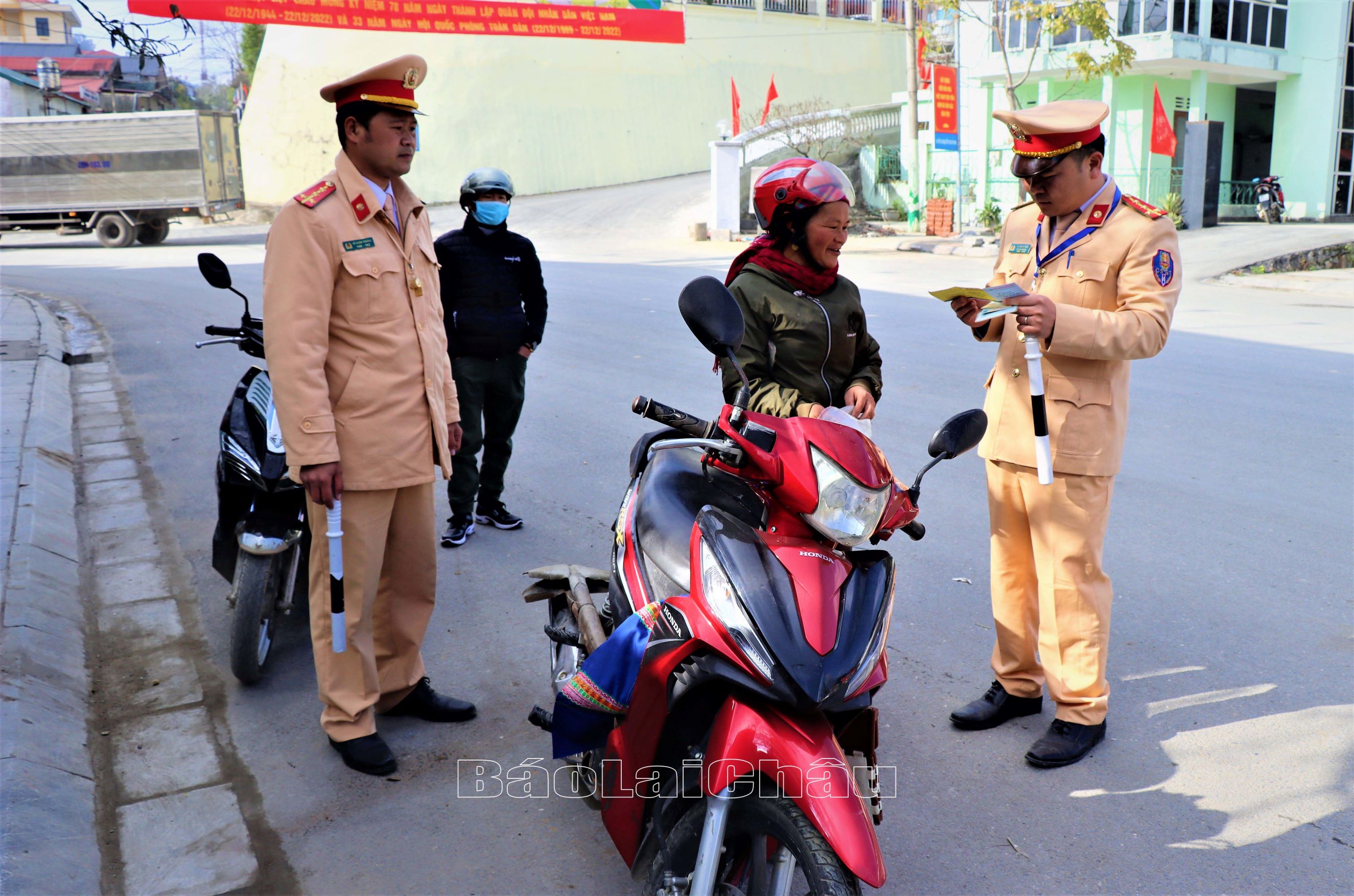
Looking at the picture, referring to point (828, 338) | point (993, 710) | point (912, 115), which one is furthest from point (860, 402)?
point (912, 115)

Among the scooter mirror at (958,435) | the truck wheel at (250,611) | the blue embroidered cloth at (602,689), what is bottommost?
the truck wheel at (250,611)

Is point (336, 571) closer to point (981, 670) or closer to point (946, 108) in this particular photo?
point (981, 670)

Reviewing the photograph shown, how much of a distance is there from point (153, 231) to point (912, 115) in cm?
1905

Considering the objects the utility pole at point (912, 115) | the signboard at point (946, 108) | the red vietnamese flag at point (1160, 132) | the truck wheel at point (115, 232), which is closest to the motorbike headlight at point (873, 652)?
the red vietnamese flag at point (1160, 132)

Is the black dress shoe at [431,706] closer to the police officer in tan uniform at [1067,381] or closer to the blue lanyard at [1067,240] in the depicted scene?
the police officer in tan uniform at [1067,381]

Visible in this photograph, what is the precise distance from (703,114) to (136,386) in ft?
102

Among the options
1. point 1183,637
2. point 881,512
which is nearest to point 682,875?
point 881,512

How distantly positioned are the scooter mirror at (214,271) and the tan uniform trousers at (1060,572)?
2681 mm

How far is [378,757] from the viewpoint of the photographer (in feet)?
10.7

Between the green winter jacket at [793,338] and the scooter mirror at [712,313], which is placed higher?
the scooter mirror at [712,313]

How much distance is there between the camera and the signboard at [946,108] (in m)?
22.9

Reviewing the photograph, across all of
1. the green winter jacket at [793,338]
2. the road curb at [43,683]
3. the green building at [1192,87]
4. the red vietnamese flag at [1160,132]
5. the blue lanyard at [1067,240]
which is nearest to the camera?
the road curb at [43,683]

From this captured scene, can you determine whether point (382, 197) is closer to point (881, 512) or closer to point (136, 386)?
point (881, 512)

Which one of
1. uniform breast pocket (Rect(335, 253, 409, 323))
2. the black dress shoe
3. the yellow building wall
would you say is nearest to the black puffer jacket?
uniform breast pocket (Rect(335, 253, 409, 323))
